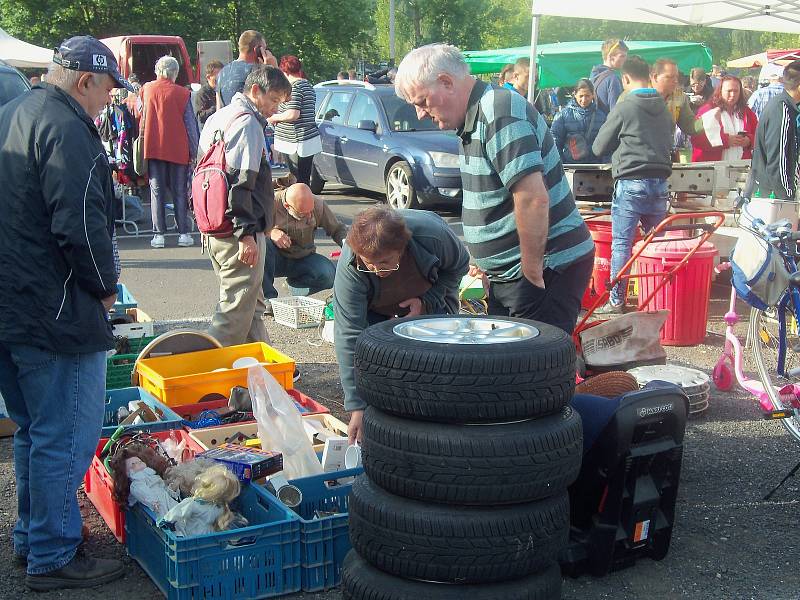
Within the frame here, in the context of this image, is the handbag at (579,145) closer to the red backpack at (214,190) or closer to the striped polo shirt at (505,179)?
the red backpack at (214,190)

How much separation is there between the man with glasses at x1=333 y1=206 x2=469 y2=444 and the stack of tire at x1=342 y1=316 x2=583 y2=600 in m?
0.64

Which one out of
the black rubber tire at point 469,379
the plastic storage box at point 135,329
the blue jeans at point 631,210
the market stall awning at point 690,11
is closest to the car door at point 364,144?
the market stall awning at point 690,11

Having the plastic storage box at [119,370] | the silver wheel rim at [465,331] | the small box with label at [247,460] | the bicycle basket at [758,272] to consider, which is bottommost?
the plastic storage box at [119,370]

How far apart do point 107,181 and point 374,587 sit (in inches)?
68.9

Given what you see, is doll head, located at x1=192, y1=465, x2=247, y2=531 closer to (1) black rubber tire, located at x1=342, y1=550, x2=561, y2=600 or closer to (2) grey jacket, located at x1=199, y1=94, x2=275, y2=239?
(1) black rubber tire, located at x1=342, y1=550, x2=561, y2=600

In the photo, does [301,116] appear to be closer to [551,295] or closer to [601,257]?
[601,257]

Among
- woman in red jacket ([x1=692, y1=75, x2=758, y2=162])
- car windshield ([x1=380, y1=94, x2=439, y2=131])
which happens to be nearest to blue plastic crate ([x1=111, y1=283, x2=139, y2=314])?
woman in red jacket ([x1=692, y1=75, x2=758, y2=162])

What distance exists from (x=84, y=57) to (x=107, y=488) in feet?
5.99

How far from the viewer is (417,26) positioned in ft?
145

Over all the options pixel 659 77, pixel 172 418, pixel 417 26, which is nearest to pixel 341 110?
pixel 659 77

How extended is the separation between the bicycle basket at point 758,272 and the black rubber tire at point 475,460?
7.41 feet

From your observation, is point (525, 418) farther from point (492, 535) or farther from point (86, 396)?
point (86, 396)

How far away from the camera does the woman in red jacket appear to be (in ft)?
36.0

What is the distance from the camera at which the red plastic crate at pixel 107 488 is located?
161 inches
